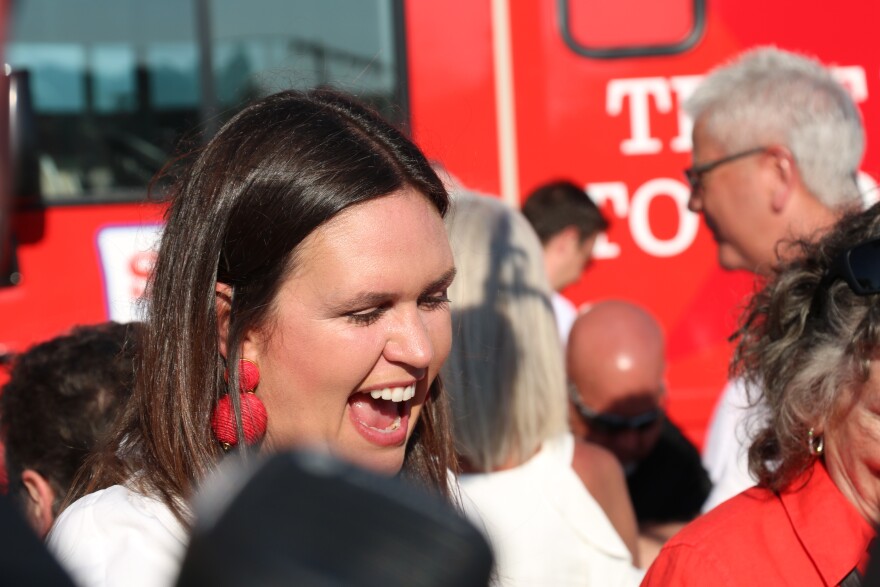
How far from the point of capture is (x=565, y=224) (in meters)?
4.30

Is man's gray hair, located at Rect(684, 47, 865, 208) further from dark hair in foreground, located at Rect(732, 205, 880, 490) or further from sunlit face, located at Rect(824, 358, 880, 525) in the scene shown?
A: sunlit face, located at Rect(824, 358, 880, 525)

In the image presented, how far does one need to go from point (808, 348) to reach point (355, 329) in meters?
0.87

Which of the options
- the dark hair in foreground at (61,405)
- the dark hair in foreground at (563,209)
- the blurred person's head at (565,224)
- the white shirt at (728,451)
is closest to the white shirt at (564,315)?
the blurred person's head at (565,224)

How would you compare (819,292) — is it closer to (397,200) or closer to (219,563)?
(397,200)

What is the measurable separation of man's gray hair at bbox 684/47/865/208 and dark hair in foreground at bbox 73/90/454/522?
170 cm

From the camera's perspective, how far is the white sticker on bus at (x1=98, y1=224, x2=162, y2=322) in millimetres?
3971

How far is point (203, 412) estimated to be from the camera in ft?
5.34

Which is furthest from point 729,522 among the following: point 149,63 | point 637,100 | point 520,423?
point 149,63

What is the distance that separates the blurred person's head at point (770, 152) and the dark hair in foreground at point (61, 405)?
67.8 inches

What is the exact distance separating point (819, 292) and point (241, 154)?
1066 mm

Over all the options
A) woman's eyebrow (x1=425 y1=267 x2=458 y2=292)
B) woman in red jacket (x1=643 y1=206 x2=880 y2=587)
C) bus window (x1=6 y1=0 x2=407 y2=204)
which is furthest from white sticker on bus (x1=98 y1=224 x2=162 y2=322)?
woman in red jacket (x1=643 y1=206 x2=880 y2=587)

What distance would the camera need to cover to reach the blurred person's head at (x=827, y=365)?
1.88 metres

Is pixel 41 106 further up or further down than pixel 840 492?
further up

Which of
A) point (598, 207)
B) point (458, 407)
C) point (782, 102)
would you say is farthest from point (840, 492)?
point (598, 207)
